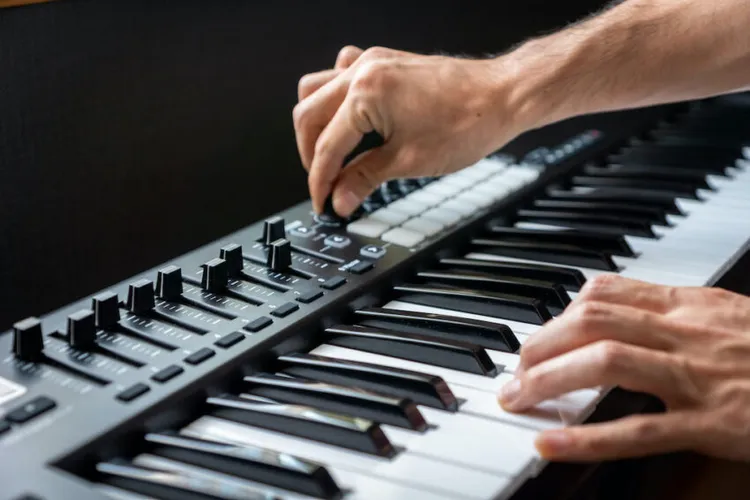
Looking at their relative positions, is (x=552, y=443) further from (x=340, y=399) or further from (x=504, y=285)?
(x=504, y=285)

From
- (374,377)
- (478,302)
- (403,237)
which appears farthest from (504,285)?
(374,377)

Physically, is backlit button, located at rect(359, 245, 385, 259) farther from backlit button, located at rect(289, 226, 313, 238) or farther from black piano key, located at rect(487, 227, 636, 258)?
black piano key, located at rect(487, 227, 636, 258)

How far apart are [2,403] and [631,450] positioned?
0.50 m

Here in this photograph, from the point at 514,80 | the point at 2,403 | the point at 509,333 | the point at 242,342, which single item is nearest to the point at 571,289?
the point at 509,333

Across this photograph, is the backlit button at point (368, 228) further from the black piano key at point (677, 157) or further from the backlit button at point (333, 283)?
the black piano key at point (677, 157)

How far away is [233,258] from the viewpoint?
0.94m

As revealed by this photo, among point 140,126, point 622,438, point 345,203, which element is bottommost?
point 622,438

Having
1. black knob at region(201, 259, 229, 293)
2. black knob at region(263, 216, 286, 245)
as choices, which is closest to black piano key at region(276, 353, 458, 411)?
black knob at region(201, 259, 229, 293)

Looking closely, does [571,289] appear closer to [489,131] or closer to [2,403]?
[489,131]

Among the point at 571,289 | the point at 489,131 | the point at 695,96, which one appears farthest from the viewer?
the point at 695,96

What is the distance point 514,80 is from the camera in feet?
3.76

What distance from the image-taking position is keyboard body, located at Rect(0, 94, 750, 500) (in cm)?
66

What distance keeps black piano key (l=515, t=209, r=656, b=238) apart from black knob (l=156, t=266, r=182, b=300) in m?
0.54

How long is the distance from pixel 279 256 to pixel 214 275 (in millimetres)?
86
